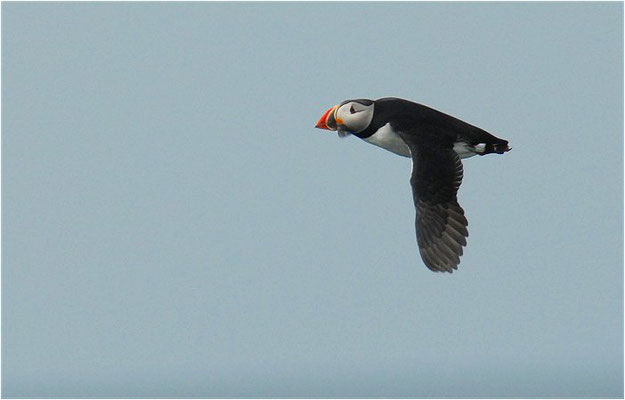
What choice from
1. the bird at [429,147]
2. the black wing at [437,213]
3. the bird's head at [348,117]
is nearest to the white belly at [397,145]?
the bird at [429,147]

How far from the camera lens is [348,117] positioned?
13773 mm

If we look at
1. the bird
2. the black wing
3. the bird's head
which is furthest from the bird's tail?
the bird's head

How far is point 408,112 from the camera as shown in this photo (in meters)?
13.5

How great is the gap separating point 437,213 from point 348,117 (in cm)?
170

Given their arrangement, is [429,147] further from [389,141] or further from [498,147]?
[498,147]

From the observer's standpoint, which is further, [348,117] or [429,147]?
[348,117]

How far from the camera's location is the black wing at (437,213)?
12727mm

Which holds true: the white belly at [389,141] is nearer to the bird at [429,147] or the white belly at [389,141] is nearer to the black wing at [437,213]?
the bird at [429,147]

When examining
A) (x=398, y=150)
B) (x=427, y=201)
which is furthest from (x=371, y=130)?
(x=427, y=201)

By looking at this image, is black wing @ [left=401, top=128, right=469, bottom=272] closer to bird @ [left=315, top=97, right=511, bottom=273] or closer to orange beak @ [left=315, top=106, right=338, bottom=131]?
bird @ [left=315, top=97, right=511, bottom=273]

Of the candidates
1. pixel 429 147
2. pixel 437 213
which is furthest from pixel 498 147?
pixel 437 213

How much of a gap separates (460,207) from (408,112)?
52.6 inches

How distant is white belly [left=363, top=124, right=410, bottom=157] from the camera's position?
13484mm

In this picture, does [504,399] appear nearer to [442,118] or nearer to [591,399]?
[591,399]
